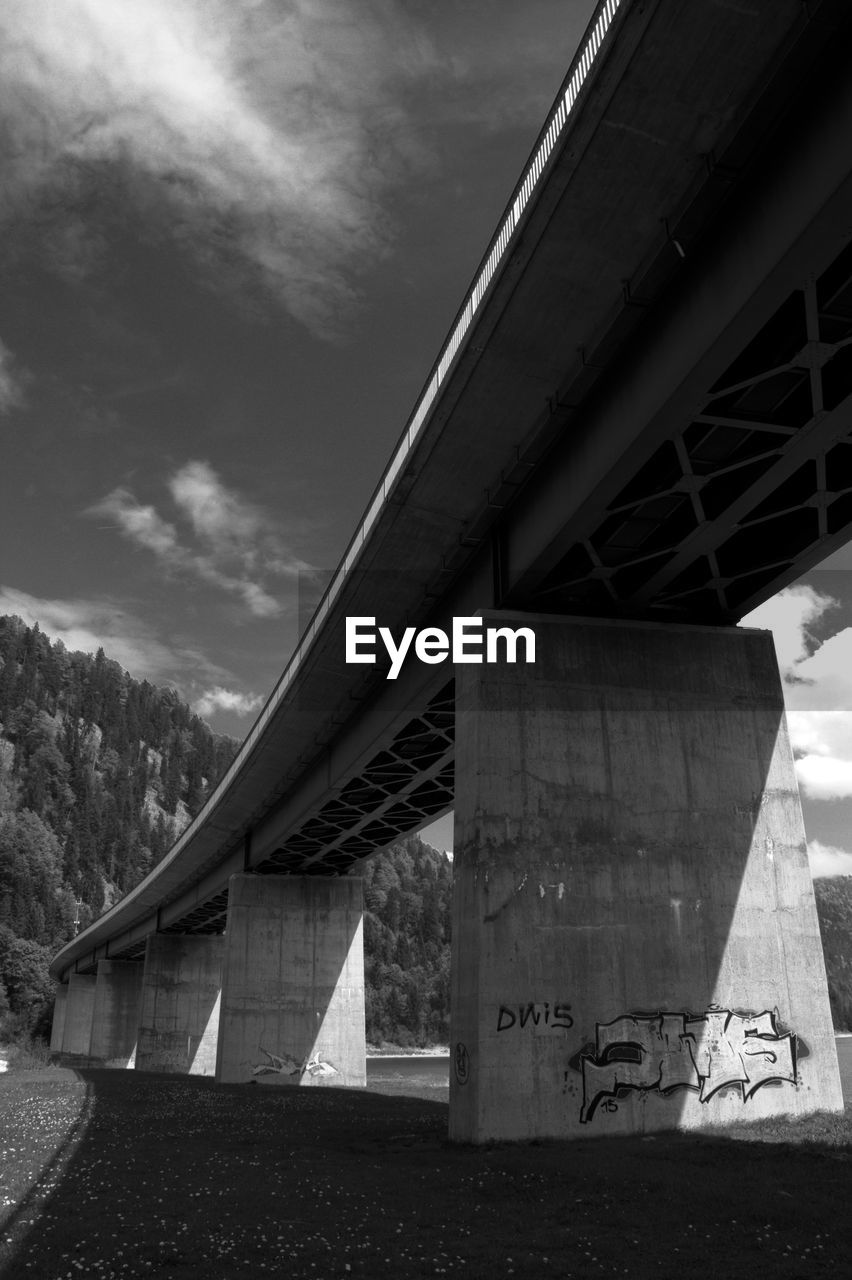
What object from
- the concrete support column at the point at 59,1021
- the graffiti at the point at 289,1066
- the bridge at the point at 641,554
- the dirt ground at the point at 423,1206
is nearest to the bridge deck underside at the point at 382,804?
the bridge at the point at 641,554

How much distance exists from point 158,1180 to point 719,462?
46.3 ft

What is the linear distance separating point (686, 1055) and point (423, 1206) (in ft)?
24.3

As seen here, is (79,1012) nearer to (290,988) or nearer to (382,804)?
(290,988)

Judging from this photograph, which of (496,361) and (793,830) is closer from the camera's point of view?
(496,361)

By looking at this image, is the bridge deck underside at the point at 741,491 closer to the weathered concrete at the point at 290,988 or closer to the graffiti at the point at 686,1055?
the graffiti at the point at 686,1055

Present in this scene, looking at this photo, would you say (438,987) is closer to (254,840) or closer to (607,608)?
(254,840)

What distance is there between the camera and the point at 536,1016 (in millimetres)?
17734

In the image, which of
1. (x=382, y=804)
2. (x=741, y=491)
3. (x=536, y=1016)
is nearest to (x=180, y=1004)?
(x=382, y=804)

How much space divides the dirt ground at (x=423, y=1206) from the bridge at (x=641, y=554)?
6.27ft

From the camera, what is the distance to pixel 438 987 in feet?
643

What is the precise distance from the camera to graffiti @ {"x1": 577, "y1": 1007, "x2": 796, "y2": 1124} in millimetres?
17781

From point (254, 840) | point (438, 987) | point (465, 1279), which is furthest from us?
point (438, 987)

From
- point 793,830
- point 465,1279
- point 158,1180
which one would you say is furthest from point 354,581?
point 465,1279

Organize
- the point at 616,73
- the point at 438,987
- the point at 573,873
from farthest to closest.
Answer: the point at 438,987, the point at 573,873, the point at 616,73
